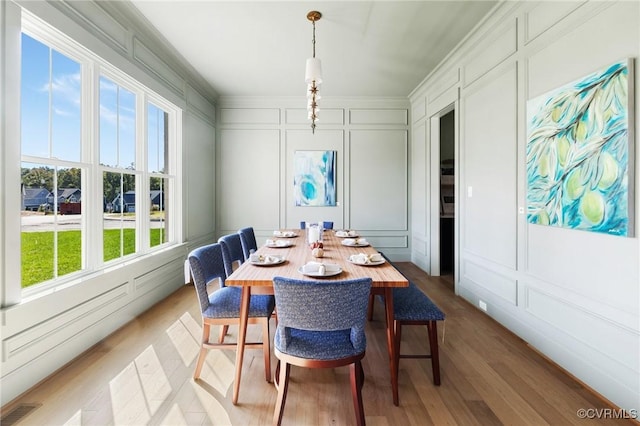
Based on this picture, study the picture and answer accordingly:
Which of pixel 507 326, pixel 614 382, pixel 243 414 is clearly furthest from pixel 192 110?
pixel 614 382

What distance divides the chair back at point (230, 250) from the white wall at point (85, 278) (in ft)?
3.56

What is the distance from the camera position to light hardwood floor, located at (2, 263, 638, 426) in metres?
1.61

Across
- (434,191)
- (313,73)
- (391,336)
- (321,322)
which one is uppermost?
(313,73)

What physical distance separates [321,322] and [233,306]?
82cm

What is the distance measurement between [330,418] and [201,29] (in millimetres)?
3720

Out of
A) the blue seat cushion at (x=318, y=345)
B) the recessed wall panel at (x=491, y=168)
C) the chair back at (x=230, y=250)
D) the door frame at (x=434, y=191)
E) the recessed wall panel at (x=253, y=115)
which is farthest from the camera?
the recessed wall panel at (x=253, y=115)

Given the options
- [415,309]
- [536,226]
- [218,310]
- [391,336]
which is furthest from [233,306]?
[536,226]

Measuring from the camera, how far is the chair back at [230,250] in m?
2.39

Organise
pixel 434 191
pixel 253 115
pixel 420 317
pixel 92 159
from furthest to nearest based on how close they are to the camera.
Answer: pixel 253 115, pixel 434 191, pixel 92 159, pixel 420 317

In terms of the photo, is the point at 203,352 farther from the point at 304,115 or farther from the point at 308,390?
the point at 304,115

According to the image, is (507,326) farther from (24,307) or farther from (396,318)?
(24,307)

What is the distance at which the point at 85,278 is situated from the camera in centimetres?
234

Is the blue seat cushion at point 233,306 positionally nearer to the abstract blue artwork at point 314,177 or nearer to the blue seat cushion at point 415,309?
the blue seat cushion at point 415,309

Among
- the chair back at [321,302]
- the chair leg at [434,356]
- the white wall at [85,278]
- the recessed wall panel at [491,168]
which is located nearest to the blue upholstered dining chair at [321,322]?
the chair back at [321,302]
